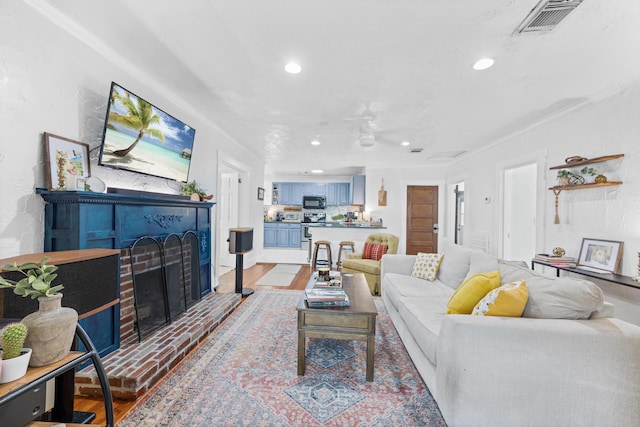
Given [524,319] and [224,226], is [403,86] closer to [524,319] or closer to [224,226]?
[524,319]

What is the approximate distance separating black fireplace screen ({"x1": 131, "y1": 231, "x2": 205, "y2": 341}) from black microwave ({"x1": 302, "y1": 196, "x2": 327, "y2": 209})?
17.6ft

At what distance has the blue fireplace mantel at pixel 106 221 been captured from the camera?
5.83 ft

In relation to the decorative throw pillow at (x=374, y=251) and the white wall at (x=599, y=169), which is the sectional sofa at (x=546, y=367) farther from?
the decorative throw pillow at (x=374, y=251)

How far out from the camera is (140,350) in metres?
2.09

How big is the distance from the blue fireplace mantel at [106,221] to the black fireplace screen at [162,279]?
12 cm

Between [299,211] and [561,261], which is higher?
[299,211]

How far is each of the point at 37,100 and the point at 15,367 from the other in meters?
1.64

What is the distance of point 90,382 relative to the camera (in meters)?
1.77

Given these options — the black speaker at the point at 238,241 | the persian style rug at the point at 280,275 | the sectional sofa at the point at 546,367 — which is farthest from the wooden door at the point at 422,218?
the sectional sofa at the point at 546,367

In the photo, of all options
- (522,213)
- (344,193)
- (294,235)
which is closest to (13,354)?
(522,213)

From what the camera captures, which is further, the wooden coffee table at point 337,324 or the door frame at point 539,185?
the door frame at point 539,185

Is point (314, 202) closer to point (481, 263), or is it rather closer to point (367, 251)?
point (367, 251)

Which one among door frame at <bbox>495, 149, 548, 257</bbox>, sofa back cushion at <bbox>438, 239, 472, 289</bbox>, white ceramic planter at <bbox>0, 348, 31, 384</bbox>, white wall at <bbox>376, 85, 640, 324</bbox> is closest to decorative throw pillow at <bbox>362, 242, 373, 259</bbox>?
sofa back cushion at <bbox>438, 239, 472, 289</bbox>

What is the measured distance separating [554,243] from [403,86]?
2.58m
